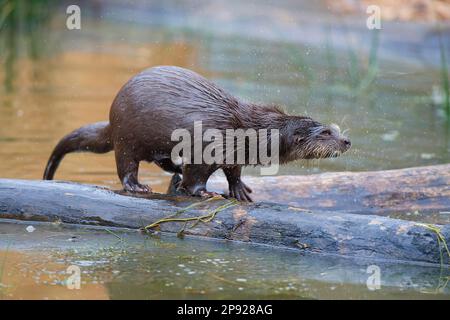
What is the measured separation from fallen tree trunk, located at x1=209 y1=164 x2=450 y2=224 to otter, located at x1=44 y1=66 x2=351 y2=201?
488 millimetres

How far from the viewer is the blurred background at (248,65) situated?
7.21 meters

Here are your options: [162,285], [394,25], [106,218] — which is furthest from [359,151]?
[394,25]

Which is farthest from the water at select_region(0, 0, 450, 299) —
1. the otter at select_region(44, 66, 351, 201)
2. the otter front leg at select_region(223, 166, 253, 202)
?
the otter front leg at select_region(223, 166, 253, 202)

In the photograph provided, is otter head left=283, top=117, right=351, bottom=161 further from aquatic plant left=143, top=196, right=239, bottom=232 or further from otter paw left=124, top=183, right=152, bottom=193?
otter paw left=124, top=183, right=152, bottom=193

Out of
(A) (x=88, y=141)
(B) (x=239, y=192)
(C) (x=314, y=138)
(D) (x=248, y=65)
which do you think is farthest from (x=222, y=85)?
(C) (x=314, y=138)

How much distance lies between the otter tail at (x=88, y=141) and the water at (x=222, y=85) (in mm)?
603

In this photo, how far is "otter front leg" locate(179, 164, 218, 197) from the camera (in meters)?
4.96

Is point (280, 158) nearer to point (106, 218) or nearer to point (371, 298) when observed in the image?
point (106, 218)

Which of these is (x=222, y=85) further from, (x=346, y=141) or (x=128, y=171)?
(x=346, y=141)

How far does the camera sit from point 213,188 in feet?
18.5

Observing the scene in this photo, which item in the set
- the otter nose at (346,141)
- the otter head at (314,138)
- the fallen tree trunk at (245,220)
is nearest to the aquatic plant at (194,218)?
the fallen tree trunk at (245,220)

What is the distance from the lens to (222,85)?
9555mm

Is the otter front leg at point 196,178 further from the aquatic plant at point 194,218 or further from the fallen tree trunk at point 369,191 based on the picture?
the fallen tree trunk at point 369,191
